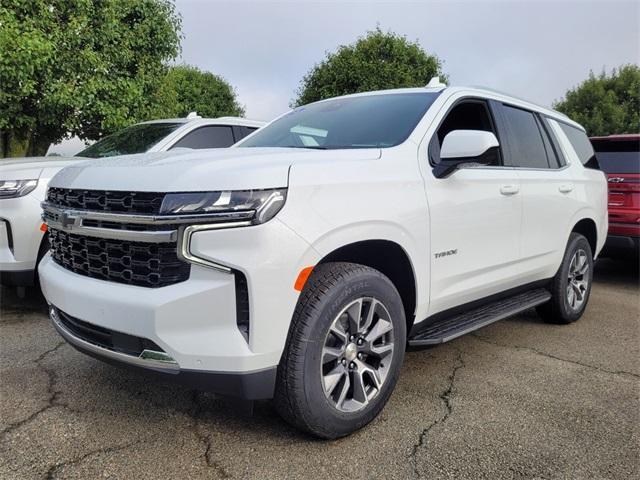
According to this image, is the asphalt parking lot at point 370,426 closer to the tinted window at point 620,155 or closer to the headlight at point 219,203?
the headlight at point 219,203

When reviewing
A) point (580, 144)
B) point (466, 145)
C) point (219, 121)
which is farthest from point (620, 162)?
point (219, 121)

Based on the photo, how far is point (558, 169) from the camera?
4297 millimetres

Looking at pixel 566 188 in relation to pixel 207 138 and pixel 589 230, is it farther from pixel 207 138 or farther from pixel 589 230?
pixel 207 138

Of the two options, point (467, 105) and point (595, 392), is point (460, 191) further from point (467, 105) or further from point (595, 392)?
point (595, 392)

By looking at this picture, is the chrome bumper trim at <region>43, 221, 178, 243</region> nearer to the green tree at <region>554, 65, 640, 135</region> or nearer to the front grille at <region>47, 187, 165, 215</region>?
the front grille at <region>47, 187, 165, 215</region>

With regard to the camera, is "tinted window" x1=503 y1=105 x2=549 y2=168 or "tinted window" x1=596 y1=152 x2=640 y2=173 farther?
"tinted window" x1=596 y1=152 x2=640 y2=173

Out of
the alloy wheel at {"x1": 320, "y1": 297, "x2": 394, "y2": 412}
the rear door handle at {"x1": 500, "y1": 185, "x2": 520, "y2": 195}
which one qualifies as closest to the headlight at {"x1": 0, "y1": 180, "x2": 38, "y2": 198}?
the alloy wheel at {"x1": 320, "y1": 297, "x2": 394, "y2": 412}

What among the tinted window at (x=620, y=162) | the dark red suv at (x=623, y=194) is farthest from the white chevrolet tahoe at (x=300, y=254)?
the tinted window at (x=620, y=162)

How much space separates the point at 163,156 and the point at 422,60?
72.5 ft

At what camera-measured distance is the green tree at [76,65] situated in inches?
356

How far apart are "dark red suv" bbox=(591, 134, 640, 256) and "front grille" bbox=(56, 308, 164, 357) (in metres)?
5.75

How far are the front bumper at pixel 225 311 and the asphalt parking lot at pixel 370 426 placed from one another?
17.5 inches

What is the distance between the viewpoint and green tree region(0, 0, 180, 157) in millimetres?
9055

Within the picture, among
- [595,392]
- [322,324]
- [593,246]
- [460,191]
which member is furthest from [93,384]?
[593,246]
